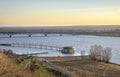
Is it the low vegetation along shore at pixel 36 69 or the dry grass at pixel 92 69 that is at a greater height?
the low vegetation along shore at pixel 36 69

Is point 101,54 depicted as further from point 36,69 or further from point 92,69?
point 36,69

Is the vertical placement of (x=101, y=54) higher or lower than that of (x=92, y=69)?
higher

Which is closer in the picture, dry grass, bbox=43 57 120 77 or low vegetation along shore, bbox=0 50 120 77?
low vegetation along shore, bbox=0 50 120 77

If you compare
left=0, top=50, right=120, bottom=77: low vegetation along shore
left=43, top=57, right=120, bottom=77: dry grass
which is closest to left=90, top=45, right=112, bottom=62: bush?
left=0, top=50, right=120, bottom=77: low vegetation along shore

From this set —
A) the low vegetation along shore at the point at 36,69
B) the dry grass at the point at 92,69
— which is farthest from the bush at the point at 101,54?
the dry grass at the point at 92,69

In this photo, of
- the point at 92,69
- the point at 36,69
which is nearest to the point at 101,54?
the point at 92,69

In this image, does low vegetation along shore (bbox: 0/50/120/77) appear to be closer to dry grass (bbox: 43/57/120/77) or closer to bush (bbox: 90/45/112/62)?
dry grass (bbox: 43/57/120/77)

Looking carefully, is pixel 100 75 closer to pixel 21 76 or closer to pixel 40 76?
pixel 40 76

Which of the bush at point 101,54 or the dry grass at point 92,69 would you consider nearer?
the dry grass at point 92,69

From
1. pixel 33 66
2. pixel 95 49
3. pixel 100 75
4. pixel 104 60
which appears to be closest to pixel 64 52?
pixel 95 49

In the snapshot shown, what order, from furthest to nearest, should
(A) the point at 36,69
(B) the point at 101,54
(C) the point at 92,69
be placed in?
(B) the point at 101,54 → (C) the point at 92,69 → (A) the point at 36,69

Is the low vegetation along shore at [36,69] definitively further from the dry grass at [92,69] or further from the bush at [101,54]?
the bush at [101,54]

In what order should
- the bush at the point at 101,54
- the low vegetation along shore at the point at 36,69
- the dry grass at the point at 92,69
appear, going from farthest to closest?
1. the bush at the point at 101,54
2. the dry grass at the point at 92,69
3. the low vegetation along shore at the point at 36,69

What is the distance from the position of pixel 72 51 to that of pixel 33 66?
224 ft
